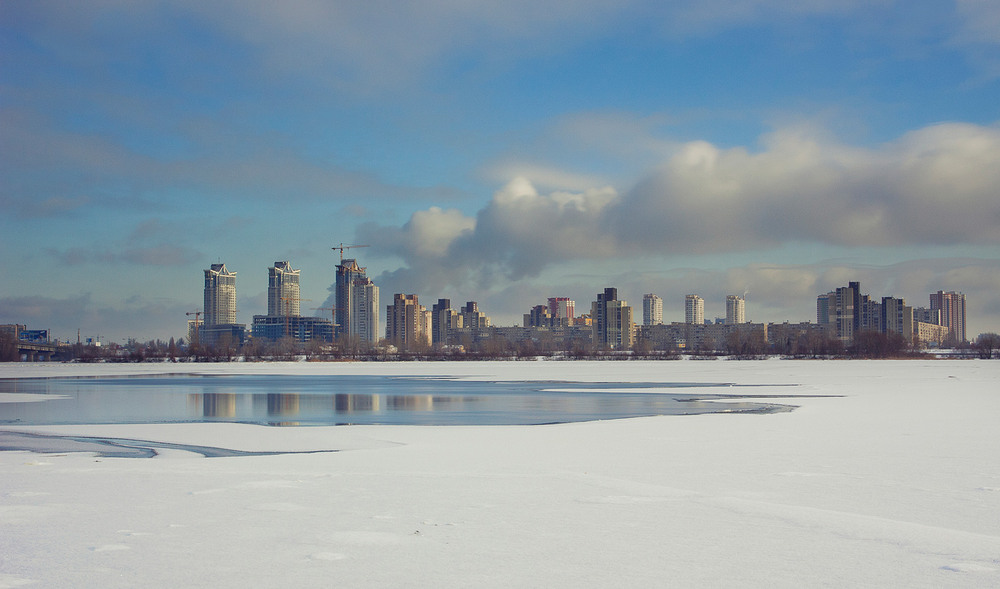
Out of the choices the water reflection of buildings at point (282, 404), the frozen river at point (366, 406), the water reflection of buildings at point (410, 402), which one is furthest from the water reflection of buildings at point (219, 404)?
the water reflection of buildings at point (410, 402)

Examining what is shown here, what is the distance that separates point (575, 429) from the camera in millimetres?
16344

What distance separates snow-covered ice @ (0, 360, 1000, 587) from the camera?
18.4 ft

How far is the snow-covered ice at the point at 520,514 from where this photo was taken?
561cm

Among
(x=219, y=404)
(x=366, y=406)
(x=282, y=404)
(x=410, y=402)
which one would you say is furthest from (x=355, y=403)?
(x=219, y=404)

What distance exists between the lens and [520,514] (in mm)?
7609

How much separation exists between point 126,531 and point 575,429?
10.7m

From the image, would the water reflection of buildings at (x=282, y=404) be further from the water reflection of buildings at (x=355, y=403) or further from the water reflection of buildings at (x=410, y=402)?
the water reflection of buildings at (x=410, y=402)

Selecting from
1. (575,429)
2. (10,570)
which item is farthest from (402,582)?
(575,429)

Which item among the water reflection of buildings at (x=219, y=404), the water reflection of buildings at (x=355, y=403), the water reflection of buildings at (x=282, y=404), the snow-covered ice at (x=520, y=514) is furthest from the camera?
the water reflection of buildings at (x=355, y=403)

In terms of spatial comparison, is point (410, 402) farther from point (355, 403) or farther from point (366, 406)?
point (366, 406)

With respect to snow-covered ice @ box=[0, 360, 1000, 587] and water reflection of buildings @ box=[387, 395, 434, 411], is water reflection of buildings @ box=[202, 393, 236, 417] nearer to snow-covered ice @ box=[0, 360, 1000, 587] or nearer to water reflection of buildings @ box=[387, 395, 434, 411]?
water reflection of buildings @ box=[387, 395, 434, 411]

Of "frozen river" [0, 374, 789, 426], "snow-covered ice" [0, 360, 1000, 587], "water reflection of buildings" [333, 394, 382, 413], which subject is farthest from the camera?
"water reflection of buildings" [333, 394, 382, 413]

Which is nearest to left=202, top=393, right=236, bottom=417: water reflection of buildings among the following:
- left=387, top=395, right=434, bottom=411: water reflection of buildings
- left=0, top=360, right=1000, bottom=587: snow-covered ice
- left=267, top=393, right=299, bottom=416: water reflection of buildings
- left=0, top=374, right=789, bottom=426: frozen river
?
left=0, top=374, right=789, bottom=426: frozen river

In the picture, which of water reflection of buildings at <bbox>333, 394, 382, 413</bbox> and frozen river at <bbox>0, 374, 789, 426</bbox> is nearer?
frozen river at <bbox>0, 374, 789, 426</bbox>
